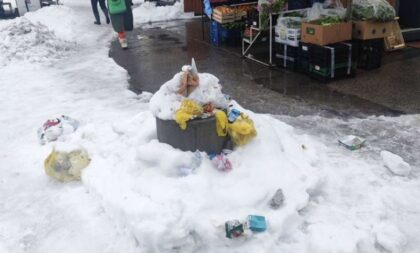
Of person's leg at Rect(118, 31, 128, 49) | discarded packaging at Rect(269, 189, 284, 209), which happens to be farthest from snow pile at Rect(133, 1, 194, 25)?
discarded packaging at Rect(269, 189, 284, 209)

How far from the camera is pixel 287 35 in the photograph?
838 centimetres

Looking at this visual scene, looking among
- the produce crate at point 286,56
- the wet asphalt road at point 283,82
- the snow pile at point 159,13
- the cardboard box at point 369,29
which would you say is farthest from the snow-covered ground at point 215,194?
the snow pile at point 159,13

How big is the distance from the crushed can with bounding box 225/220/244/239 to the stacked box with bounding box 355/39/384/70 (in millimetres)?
5882

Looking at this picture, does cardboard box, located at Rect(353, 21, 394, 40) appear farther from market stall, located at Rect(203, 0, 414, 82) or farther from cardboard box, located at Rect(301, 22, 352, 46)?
cardboard box, located at Rect(301, 22, 352, 46)

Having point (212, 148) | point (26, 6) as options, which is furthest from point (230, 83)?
point (26, 6)

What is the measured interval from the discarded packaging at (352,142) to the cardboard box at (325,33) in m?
2.74

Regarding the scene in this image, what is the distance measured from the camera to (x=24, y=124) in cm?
659

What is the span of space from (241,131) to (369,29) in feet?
15.7

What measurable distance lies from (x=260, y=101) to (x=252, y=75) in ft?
5.44

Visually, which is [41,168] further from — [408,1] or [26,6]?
[26,6]

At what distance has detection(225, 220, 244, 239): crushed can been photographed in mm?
3504

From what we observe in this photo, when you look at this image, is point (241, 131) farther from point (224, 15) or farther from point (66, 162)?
point (224, 15)

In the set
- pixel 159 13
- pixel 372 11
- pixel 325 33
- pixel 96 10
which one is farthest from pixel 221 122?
pixel 159 13

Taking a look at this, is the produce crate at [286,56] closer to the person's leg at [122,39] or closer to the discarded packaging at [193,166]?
the person's leg at [122,39]
